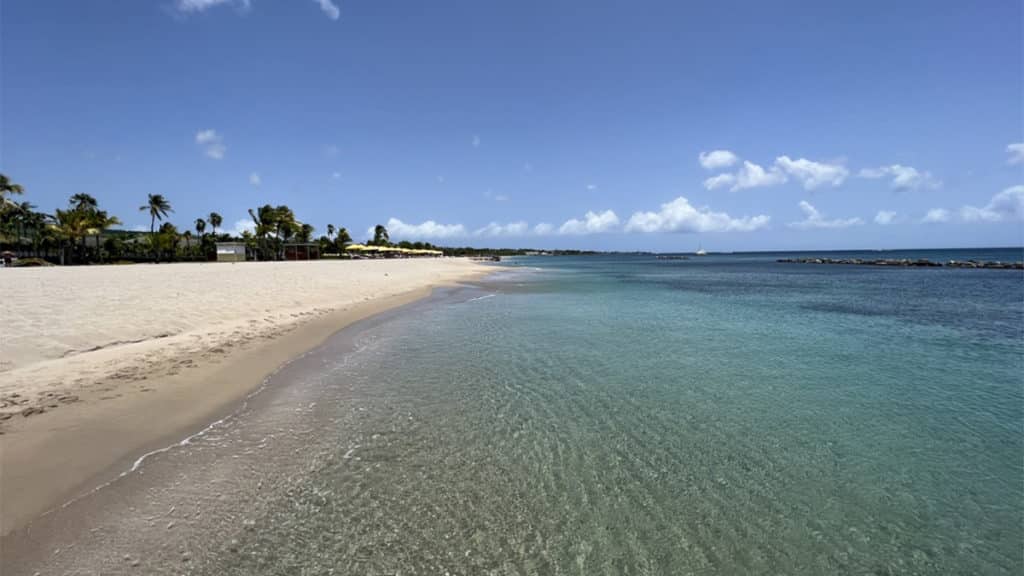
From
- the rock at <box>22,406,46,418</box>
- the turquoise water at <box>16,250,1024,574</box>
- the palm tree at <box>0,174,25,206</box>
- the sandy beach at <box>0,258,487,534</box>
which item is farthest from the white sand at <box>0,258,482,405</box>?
the palm tree at <box>0,174,25,206</box>

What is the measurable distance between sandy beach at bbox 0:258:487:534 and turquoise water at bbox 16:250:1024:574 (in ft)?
2.51

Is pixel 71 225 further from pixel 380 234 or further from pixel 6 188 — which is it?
pixel 380 234

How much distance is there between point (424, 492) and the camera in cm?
452

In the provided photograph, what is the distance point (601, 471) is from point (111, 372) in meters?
9.02

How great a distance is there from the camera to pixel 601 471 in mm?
5086

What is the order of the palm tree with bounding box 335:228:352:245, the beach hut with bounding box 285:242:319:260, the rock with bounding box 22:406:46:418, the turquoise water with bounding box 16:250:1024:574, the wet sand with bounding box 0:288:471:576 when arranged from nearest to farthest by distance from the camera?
1. the wet sand with bounding box 0:288:471:576
2. the turquoise water with bounding box 16:250:1024:574
3. the rock with bounding box 22:406:46:418
4. the beach hut with bounding box 285:242:319:260
5. the palm tree with bounding box 335:228:352:245

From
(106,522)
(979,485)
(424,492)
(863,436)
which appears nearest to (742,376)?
(863,436)

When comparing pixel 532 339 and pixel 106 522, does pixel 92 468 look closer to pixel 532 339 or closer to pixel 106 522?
pixel 106 522

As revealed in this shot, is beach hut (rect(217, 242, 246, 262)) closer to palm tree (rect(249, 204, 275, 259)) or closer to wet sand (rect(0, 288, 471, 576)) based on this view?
palm tree (rect(249, 204, 275, 259))

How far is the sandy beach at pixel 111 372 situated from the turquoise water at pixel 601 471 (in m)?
0.77

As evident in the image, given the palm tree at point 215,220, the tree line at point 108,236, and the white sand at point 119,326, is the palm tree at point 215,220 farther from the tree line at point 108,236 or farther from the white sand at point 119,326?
the white sand at point 119,326

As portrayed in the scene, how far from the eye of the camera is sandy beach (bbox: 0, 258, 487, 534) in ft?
15.4

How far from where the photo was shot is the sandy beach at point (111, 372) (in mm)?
4695

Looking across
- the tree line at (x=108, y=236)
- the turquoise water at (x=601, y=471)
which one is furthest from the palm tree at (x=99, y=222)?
the turquoise water at (x=601, y=471)
